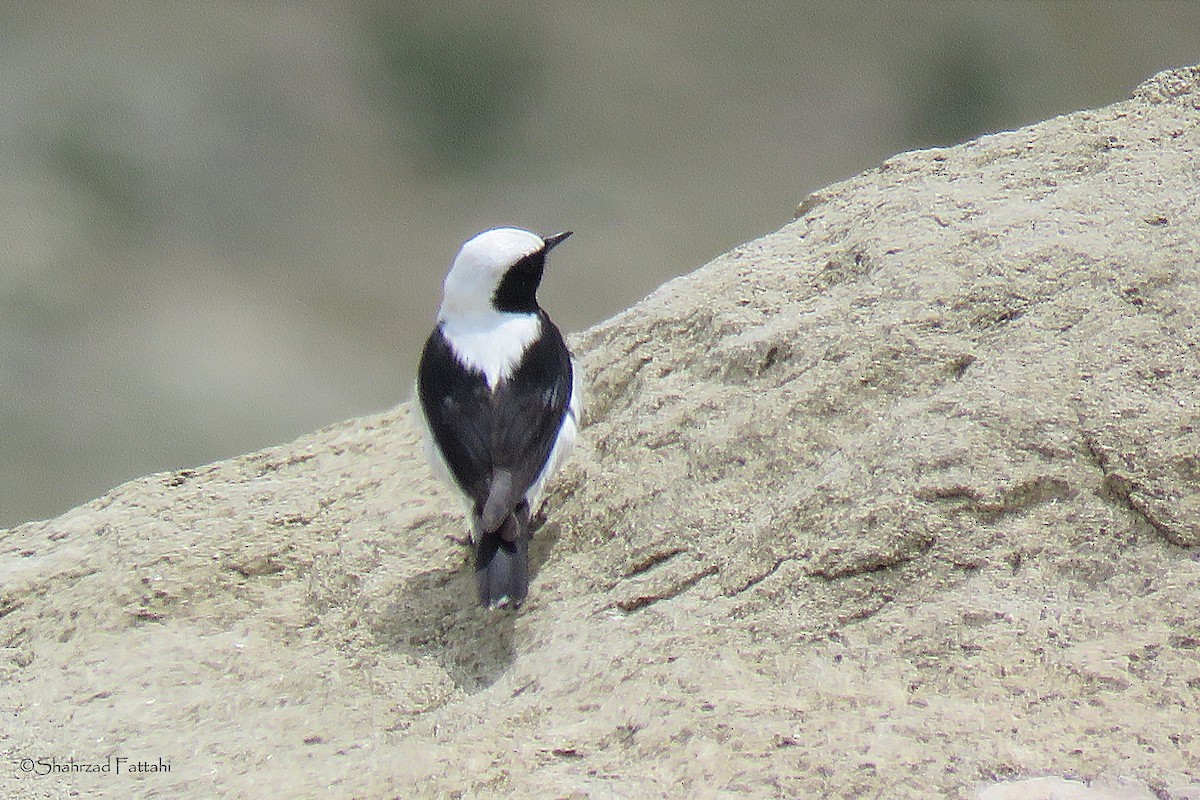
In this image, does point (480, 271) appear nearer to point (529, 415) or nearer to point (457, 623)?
point (529, 415)

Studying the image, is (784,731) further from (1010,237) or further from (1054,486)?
(1010,237)

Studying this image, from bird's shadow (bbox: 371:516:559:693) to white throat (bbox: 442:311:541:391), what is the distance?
1.48ft

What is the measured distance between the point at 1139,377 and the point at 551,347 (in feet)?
5.36

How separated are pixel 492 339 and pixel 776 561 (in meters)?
1.33


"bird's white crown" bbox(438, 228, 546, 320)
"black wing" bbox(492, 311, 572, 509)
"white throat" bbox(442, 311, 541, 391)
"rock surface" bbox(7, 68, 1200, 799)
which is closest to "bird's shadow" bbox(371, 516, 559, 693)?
"rock surface" bbox(7, 68, 1200, 799)

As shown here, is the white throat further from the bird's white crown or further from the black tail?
the black tail

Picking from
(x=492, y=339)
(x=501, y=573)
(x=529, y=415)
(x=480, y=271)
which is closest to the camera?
(x=501, y=573)

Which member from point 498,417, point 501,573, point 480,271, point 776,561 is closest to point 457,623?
point 501,573

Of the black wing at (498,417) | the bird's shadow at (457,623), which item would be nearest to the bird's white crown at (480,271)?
the black wing at (498,417)

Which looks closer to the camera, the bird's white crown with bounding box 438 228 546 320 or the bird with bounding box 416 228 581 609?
the bird with bounding box 416 228 581 609

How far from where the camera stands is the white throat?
159 inches

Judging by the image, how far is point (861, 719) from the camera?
260cm

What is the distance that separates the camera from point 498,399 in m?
3.90

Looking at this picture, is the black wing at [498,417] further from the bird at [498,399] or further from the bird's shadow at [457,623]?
the bird's shadow at [457,623]
